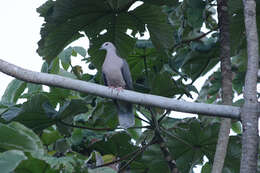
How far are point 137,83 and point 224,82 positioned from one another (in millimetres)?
1410

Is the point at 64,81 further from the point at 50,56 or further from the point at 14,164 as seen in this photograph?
the point at 50,56

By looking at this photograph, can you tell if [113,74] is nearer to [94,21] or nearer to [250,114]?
[94,21]

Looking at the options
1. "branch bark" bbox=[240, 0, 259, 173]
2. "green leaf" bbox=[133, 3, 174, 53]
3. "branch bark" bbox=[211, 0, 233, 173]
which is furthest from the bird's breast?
"branch bark" bbox=[240, 0, 259, 173]

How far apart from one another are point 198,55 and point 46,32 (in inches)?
57.8

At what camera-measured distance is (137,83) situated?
Answer: 4926mm

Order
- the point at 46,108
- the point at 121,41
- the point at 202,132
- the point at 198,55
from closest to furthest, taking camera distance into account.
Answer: the point at 46,108 → the point at 202,132 → the point at 198,55 → the point at 121,41

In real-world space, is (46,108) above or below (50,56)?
below

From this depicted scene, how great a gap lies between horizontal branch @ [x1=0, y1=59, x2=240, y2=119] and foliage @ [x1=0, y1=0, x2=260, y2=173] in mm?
637

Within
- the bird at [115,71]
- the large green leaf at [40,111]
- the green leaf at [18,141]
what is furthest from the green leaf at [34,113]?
the bird at [115,71]

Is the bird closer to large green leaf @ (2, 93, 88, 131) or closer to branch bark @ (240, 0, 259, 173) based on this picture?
large green leaf @ (2, 93, 88, 131)

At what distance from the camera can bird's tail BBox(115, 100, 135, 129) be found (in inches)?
176

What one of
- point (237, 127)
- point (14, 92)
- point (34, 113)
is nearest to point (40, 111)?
point (34, 113)

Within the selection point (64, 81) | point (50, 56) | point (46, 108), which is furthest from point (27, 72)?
point (50, 56)

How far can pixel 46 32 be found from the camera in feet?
14.4
